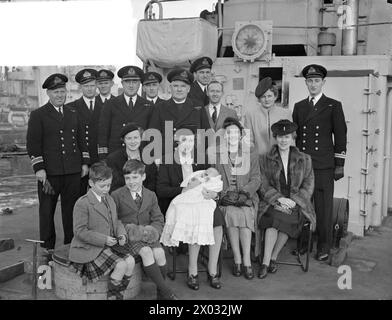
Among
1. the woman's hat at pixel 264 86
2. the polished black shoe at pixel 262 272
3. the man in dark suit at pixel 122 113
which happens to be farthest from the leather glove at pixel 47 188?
the woman's hat at pixel 264 86

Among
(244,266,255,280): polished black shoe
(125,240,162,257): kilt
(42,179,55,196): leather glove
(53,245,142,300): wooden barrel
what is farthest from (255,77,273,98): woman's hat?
(42,179,55,196): leather glove

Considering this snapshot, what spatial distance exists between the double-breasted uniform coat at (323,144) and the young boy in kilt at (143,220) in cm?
181

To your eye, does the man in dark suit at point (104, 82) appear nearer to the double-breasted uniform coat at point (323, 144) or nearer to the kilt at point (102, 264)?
the double-breasted uniform coat at point (323, 144)

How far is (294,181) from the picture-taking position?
180 inches

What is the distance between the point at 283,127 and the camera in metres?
4.54

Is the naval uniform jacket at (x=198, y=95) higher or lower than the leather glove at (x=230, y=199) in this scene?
higher

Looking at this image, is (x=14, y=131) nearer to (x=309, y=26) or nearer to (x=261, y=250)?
(x=309, y=26)

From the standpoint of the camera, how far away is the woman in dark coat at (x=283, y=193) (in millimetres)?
4473

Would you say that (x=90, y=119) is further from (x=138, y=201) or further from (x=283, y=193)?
(x=283, y=193)

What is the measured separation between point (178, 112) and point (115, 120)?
0.63m

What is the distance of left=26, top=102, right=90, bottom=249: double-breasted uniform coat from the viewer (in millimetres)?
4557

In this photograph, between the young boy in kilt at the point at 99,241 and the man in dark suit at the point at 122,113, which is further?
the man in dark suit at the point at 122,113

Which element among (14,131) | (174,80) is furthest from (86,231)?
(14,131)

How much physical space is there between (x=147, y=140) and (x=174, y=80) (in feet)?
2.03
